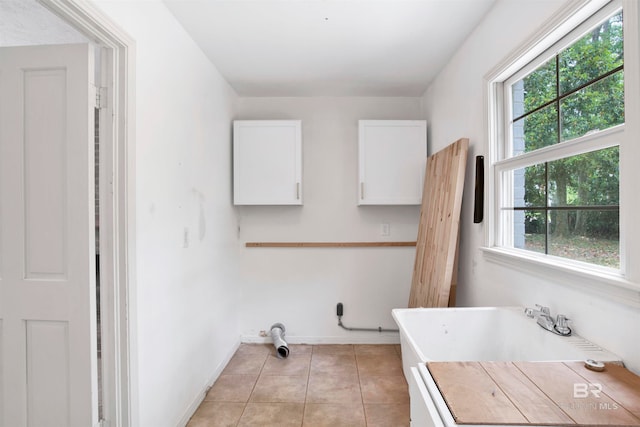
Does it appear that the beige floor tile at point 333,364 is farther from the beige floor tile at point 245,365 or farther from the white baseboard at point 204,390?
the white baseboard at point 204,390

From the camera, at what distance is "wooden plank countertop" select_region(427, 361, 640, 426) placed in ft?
2.48

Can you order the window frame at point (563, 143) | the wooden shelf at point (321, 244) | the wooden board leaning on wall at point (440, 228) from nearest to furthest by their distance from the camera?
the window frame at point (563, 143) < the wooden board leaning on wall at point (440, 228) < the wooden shelf at point (321, 244)

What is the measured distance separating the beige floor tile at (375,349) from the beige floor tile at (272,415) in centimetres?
96

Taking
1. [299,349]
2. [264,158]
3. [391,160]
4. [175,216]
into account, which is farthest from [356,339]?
[175,216]

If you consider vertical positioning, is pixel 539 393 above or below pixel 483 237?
below

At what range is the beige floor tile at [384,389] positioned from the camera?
6.97 ft

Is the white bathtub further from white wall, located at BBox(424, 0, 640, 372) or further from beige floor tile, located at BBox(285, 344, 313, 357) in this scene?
beige floor tile, located at BBox(285, 344, 313, 357)

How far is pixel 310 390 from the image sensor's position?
7.30ft

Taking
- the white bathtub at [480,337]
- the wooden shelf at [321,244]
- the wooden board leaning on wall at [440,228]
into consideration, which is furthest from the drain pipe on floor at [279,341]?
the white bathtub at [480,337]

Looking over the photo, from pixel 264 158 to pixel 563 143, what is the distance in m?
2.22

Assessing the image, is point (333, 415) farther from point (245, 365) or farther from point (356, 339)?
point (356, 339)

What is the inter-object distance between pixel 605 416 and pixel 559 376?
19cm

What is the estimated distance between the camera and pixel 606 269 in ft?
3.66

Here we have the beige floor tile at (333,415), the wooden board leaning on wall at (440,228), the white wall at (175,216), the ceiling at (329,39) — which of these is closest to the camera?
the white wall at (175,216)
